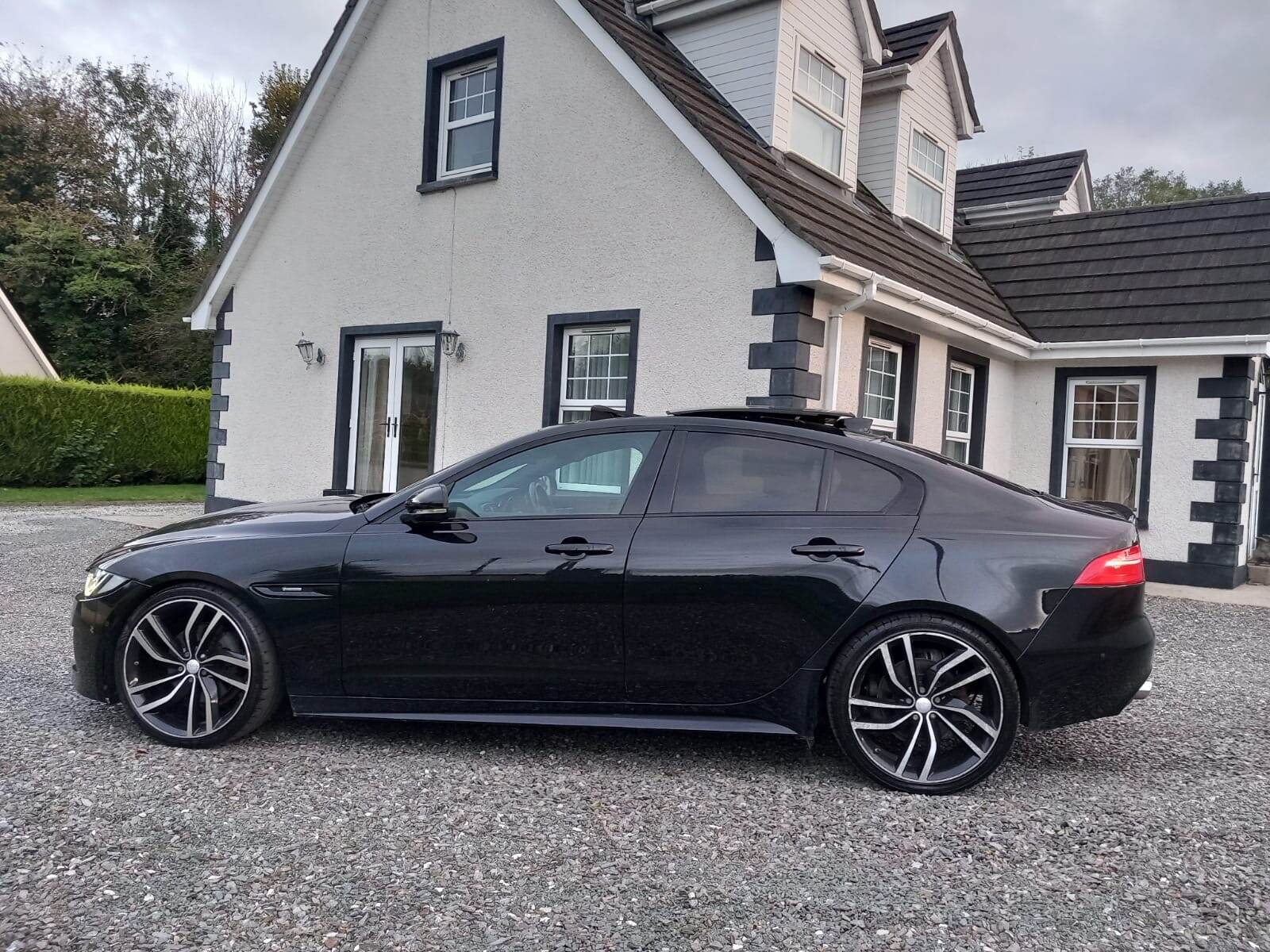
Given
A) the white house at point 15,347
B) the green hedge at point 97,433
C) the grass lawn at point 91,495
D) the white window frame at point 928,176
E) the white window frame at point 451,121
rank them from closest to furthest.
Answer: the white window frame at point 451,121
the white window frame at point 928,176
the grass lawn at point 91,495
the green hedge at point 97,433
the white house at point 15,347

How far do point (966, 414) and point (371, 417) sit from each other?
662 cm

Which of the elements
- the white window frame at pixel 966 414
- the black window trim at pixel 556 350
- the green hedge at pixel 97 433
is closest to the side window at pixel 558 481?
the black window trim at pixel 556 350

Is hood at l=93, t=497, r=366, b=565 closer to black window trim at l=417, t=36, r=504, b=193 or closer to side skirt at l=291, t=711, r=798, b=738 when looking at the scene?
side skirt at l=291, t=711, r=798, b=738

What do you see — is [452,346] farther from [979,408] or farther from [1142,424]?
[1142,424]

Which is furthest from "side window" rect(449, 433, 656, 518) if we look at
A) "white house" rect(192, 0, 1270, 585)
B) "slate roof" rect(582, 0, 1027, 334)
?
"slate roof" rect(582, 0, 1027, 334)

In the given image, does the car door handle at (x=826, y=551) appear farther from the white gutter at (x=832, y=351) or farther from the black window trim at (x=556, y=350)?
the black window trim at (x=556, y=350)

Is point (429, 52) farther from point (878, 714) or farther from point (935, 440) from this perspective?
point (878, 714)

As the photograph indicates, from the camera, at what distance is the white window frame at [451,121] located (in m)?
9.95

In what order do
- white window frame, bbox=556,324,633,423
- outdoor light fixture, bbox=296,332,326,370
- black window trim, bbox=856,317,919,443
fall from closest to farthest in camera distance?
1. white window frame, bbox=556,324,633,423
2. black window trim, bbox=856,317,919,443
3. outdoor light fixture, bbox=296,332,326,370

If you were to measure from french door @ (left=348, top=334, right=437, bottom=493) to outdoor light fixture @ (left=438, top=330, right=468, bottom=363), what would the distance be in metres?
0.23

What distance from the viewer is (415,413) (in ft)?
34.1

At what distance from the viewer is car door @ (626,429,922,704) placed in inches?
145

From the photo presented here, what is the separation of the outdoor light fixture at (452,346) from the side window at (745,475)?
6147 mm

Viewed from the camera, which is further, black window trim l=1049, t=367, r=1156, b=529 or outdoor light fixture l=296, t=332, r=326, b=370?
outdoor light fixture l=296, t=332, r=326, b=370
